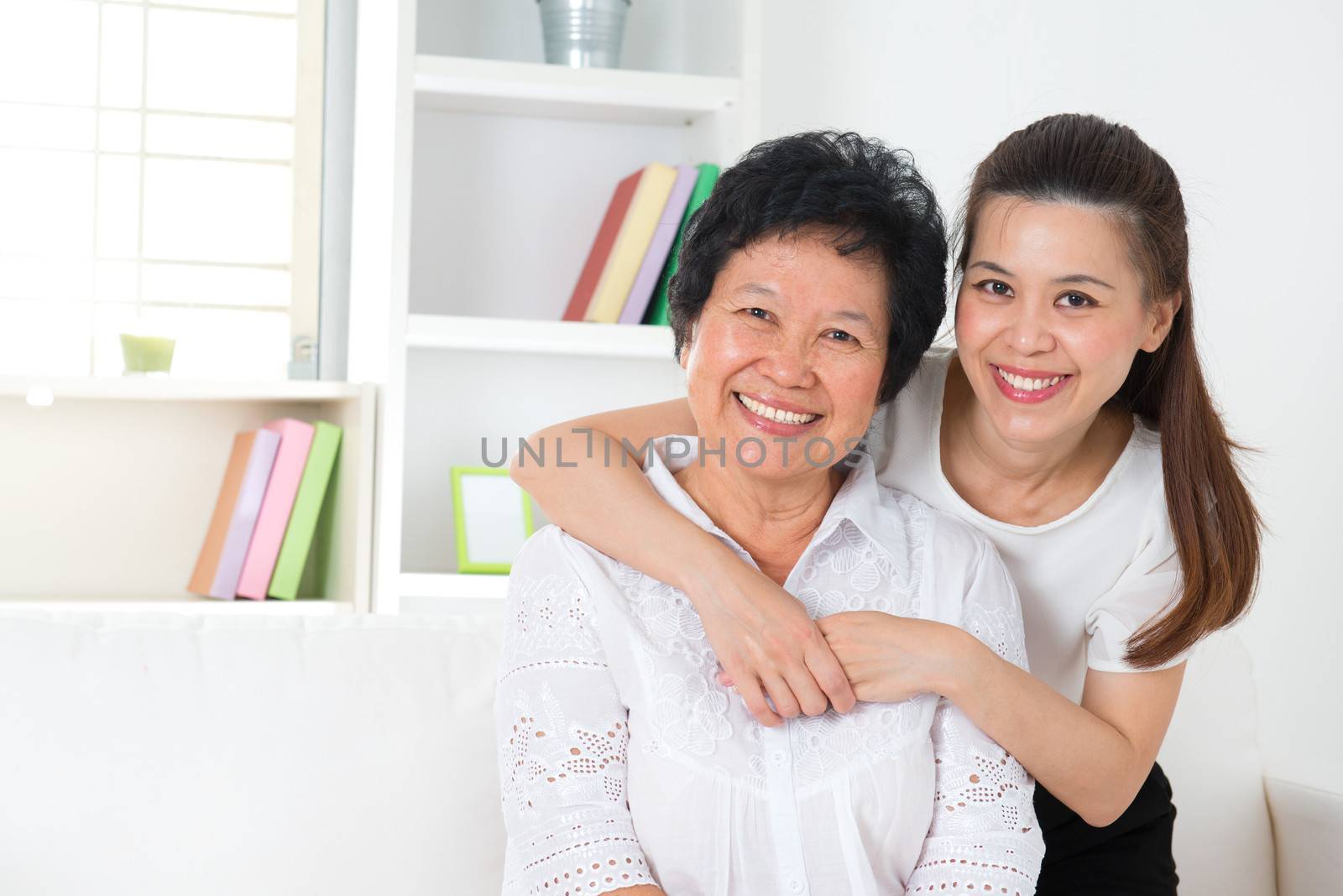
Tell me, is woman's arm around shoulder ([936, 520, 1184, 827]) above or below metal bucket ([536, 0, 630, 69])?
below

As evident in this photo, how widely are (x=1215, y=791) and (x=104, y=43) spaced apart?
2568mm

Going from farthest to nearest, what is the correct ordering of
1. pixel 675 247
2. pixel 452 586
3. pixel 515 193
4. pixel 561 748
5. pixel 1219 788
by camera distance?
pixel 515 193 → pixel 675 247 → pixel 452 586 → pixel 1219 788 → pixel 561 748

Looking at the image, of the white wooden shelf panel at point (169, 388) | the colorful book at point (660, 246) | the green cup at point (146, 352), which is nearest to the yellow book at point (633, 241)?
the colorful book at point (660, 246)

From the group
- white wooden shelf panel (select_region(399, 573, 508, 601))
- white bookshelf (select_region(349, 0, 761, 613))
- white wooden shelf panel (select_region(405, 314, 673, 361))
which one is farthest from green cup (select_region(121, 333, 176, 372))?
white wooden shelf panel (select_region(399, 573, 508, 601))

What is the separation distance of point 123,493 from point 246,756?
1.57 metres

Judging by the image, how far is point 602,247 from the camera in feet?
8.17

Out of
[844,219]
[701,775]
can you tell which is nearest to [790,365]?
[844,219]

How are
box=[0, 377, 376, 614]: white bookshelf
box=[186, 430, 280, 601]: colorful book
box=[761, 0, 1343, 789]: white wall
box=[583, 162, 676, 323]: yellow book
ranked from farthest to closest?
box=[0, 377, 376, 614]: white bookshelf
box=[186, 430, 280, 601]: colorful book
box=[583, 162, 676, 323]: yellow book
box=[761, 0, 1343, 789]: white wall

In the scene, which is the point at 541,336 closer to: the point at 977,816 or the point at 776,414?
the point at 776,414

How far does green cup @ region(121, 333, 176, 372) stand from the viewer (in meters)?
2.59

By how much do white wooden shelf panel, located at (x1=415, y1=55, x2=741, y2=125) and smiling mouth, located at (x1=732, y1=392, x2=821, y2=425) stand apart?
1.27 metres

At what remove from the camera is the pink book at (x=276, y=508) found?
8.18 feet

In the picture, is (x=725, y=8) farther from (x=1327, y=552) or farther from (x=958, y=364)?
(x=1327, y=552)

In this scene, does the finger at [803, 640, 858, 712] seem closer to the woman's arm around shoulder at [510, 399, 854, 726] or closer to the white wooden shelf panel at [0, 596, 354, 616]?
the woman's arm around shoulder at [510, 399, 854, 726]
